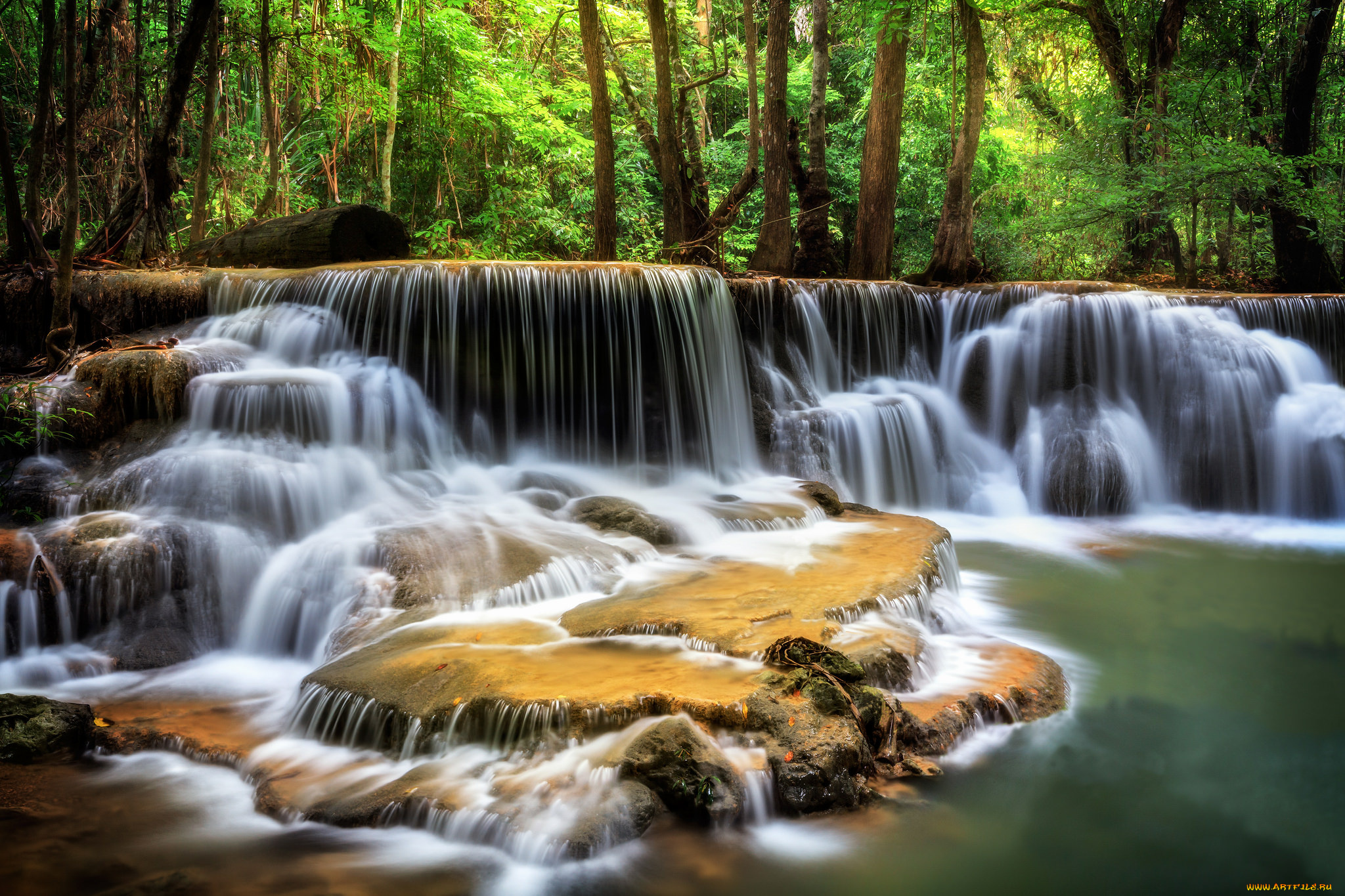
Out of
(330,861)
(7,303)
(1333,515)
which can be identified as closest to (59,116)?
(7,303)

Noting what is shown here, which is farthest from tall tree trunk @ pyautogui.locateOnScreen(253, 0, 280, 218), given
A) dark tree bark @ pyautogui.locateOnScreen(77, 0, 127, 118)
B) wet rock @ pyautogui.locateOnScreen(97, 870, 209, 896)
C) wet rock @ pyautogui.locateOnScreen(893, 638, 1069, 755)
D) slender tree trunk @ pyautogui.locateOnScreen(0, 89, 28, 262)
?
wet rock @ pyautogui.locateOnScreen(893, 638, 1069, 755)

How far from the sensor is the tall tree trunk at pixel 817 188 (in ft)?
41.3

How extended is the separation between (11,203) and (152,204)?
1488 mm

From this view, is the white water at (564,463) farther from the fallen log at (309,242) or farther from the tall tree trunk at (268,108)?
the tall tree trunk at (268,108)

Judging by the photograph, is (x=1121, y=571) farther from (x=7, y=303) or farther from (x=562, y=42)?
(x=562, y=42)

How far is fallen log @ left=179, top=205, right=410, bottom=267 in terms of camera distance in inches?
368

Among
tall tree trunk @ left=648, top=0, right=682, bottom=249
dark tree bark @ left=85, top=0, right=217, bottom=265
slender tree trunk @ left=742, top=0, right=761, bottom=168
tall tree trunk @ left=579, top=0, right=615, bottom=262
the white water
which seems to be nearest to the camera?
the white water

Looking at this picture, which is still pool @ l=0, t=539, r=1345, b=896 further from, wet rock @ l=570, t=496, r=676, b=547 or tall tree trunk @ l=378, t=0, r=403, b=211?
tall tree trunk @ l=378, t=0, r=403, b=211

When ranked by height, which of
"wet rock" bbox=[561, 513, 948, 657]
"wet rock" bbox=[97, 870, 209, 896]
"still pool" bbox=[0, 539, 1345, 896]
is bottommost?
"still pool" bbox=[0, 539, 1345, 896]

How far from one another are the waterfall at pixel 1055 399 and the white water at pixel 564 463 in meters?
0.03

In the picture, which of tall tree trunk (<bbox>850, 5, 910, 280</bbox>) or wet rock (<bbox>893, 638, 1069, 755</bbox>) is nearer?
wet rock (<bbox>893, 638, 1069, 755</bbox>)

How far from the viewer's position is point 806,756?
144 inches

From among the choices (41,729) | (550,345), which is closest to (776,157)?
(550,345)

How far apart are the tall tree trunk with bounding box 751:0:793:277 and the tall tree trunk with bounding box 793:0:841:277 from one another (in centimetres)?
28
